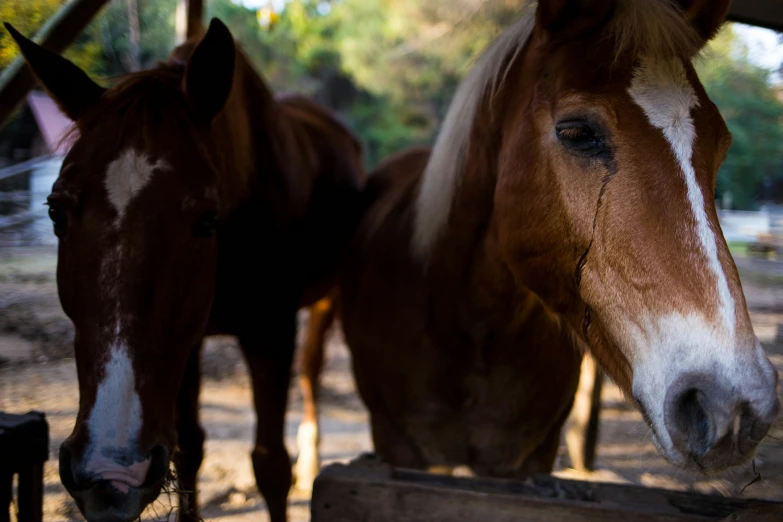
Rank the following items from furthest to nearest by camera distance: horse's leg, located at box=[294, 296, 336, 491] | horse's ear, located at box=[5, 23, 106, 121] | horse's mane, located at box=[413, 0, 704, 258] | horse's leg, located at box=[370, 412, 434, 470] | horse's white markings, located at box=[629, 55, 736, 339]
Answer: horse's leg, located at box=[294, 296, 336, 491] < horse's leg, located at box=[370, 412, 434, 470] < horse's ear, located at box=[5, 23, 106, 121] < horse's mane, located at box=[413, 0, 704, 258] < horse's white markings, located at box=[629, 55, 736, 339]

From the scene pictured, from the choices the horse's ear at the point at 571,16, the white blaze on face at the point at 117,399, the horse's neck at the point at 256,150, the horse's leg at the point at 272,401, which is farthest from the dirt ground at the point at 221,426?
the horse's ear at the point at 571,16

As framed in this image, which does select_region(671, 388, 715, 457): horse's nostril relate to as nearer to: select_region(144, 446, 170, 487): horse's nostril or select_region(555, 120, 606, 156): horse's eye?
select_region(555, 120, 606, 156): horse's eye

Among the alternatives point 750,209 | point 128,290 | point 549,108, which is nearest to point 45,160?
point 128,290

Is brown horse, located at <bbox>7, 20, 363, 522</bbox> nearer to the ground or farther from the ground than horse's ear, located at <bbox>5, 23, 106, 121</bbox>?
nearer to the ground

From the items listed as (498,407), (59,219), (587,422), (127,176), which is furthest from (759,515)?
(587,422)

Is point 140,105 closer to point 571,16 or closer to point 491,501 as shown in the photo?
point 571,16

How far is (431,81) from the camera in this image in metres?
13.2

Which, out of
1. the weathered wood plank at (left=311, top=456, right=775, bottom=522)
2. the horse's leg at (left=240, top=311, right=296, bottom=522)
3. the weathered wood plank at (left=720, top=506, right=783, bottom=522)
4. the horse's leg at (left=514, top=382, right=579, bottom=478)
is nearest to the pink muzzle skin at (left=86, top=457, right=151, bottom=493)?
the weathered wood plank at (left=311, top=456, right=775, bottom=522)

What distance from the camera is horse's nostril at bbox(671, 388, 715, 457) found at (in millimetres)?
1094

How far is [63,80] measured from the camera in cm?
183

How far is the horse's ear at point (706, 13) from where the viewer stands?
1620 millimetres

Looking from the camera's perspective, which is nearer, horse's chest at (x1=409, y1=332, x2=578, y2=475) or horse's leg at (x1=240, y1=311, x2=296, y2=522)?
horse's chest at (x1=409, y1=332, x2=578, y2=475)

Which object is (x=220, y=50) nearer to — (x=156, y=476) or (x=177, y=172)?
(x=177, y=172)

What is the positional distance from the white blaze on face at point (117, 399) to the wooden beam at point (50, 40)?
0.93 meters
